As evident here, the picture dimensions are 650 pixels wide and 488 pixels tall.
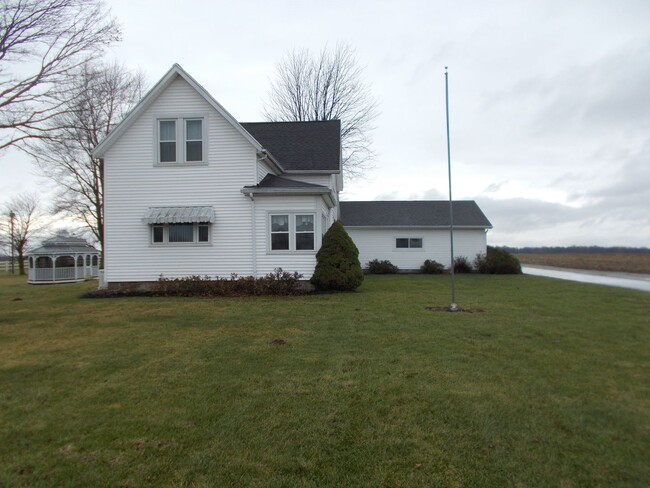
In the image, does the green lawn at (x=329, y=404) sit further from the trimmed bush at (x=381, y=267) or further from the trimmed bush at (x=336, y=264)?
the trimmed bush at (x=381, y=267)

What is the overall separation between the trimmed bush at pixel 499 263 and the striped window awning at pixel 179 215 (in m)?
17.8

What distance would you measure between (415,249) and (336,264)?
14.0 metres

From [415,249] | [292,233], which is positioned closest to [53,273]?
[292,233]

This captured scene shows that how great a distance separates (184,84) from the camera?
1545cm

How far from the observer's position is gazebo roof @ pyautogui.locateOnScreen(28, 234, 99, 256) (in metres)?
27.4

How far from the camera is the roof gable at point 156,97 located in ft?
49.6

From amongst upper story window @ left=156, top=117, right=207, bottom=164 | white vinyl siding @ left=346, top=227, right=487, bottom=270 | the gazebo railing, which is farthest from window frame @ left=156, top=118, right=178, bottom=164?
the gazebo railing

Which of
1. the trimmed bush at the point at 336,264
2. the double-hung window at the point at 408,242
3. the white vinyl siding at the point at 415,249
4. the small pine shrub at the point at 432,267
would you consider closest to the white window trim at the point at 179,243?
the trimmed bush at the point at 336,264

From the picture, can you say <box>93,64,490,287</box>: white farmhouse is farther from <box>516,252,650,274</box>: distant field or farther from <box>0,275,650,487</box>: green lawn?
<box>516,252,650,274</box>: distant field

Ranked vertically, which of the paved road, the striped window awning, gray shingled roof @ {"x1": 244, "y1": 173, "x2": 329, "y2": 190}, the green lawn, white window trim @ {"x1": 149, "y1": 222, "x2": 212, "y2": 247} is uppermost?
gray shingled roof @ {"x1": 244, "y1": 173, "x2": 329, "y2": 190}

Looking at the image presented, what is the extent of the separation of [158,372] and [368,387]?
2862 millimetres

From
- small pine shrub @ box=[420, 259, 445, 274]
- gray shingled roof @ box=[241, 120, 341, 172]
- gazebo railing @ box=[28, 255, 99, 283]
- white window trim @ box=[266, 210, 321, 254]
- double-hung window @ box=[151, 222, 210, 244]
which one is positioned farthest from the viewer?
gazebo railing @ box=[28, 255, 99, 283]

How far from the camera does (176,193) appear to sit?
15.6 m

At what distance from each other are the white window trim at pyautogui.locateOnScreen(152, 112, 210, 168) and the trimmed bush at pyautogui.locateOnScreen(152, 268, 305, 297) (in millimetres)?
4157
